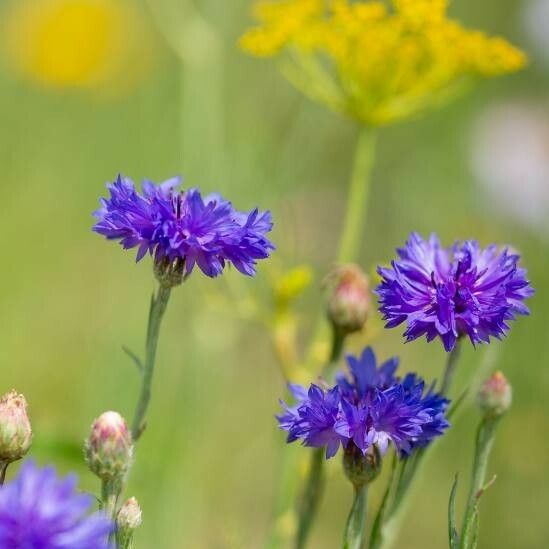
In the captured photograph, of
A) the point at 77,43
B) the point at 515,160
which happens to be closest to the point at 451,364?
the point at 515,160

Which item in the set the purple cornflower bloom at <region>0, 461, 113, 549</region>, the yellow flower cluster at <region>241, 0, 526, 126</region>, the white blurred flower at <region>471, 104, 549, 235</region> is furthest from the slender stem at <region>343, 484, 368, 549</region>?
the white blurred flower at <region>471, 104, 549, 235</region>

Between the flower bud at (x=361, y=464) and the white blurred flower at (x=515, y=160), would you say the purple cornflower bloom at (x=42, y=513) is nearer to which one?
the flower bud at (x=361, y=464)

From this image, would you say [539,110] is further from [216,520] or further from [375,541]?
[375,541]

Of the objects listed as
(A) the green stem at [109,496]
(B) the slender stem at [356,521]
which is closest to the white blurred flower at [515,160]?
(B) the slender stem at [356,521]

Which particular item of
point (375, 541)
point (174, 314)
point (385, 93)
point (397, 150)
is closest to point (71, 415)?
point (174, 314)

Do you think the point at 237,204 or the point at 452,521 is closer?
the point at 452,521

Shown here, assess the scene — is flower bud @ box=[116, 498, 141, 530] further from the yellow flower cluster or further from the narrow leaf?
the yellow flower cluster

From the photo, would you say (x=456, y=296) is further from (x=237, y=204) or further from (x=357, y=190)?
(x=237, y=204)
